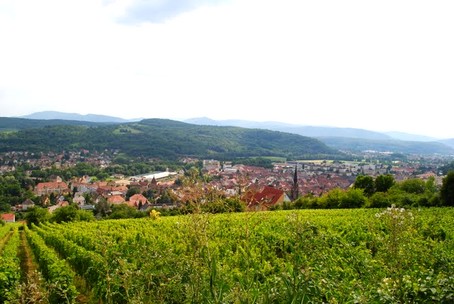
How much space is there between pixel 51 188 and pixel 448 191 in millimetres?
106426

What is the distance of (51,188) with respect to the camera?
366 ft

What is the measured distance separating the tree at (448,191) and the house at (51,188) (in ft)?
324

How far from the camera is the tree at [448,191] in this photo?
3466 cm

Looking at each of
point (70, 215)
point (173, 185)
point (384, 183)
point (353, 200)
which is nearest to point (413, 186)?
point (384, 183)

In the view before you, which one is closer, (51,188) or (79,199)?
(79,199)

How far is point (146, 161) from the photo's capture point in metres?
180

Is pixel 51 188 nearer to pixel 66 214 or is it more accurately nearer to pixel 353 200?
pixel 66 214

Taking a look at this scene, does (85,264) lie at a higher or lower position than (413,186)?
higher

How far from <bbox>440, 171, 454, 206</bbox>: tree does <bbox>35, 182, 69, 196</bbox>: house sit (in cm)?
9874

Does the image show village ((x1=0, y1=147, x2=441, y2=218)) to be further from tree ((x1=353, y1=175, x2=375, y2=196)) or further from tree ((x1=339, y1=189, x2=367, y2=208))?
tree ((x1=339, y1=189, x2=367, y2=208))

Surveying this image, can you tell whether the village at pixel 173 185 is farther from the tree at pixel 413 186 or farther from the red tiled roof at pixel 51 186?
the tree at pixel 413 186

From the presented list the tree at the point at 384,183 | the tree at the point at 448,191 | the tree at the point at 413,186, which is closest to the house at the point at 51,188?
the tree at the point at 384,183

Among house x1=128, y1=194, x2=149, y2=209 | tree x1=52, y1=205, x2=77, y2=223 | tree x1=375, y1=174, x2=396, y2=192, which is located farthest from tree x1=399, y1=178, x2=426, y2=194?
house x1=128, y1=194, x2=149, y2=209

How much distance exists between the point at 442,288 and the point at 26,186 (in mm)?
125517
